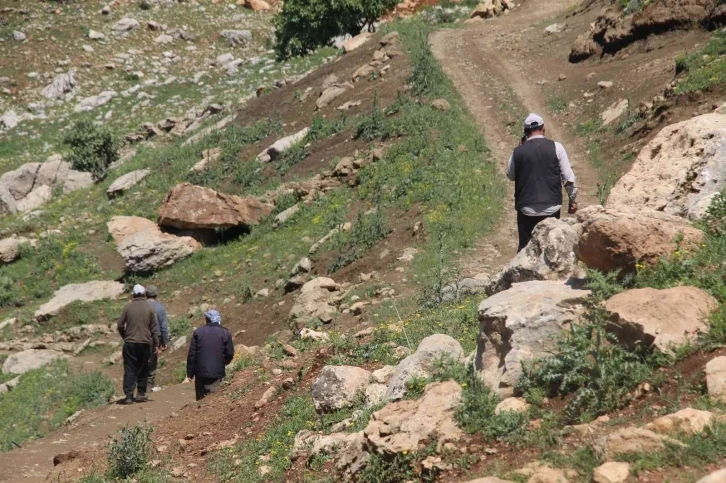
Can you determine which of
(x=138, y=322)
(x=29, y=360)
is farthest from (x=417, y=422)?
(x=29, y=360)

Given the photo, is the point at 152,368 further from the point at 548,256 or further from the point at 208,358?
the point at 548,256

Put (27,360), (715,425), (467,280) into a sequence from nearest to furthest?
(715,425)
(467,280)
(27,360)

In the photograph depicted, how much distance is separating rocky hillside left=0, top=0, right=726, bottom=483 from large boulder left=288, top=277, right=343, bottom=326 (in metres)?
0.06

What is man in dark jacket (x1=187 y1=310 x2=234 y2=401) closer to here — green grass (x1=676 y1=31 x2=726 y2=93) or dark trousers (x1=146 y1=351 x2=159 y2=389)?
dark trousers (x1=146 y1=351 x2=159 y2=389)

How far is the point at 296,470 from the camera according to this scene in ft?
21.4

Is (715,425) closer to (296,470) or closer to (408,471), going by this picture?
(408,471)

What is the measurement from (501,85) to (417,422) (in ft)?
62.9

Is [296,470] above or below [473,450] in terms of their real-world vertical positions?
below

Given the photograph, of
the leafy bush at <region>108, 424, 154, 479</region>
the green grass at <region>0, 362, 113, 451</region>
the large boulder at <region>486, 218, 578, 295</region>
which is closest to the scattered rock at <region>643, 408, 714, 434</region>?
the large boulder at <region>486, 218, 578, 295</region>

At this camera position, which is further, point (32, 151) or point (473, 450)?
point (32, 151)

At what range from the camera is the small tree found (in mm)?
26812

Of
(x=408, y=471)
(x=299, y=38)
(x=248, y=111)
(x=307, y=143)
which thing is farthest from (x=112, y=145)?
(x=408, y=471)

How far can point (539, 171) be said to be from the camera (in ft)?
27.1

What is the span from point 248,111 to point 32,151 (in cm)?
982
